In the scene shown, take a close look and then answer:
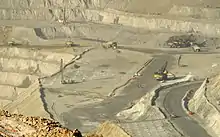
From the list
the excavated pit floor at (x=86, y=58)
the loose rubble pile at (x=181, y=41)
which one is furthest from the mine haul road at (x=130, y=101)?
the loose rubble pile at (x=181, y=41)

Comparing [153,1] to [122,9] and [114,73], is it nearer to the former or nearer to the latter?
[122,9]

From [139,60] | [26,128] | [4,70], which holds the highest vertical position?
[26,128]

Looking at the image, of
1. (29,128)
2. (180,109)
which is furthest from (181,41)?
(29,128)

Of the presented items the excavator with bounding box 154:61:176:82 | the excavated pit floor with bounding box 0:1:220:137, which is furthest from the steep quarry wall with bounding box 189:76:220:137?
the excavator with bounding box 154:61:176:82

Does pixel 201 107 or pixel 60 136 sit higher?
pixel 60 136

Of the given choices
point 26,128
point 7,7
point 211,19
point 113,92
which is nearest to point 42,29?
point 7,7

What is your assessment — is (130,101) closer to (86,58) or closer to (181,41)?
(86,58)
